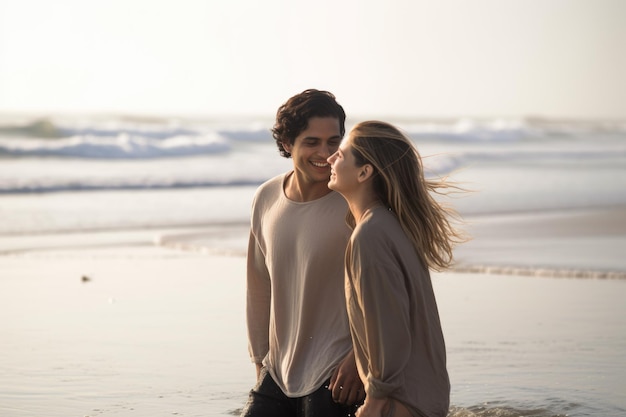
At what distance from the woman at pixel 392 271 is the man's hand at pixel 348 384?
25cm

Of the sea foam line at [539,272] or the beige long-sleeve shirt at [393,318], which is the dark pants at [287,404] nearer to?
the beige long-sleeve shirt at [393,318]

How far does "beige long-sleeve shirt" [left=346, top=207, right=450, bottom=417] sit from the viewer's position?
3510 millimetres

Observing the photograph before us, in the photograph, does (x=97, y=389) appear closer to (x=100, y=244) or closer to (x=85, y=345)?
(x=85, y=345)

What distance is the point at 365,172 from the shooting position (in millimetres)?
3732

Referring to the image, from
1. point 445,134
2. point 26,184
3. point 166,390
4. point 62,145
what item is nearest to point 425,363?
point 166,390

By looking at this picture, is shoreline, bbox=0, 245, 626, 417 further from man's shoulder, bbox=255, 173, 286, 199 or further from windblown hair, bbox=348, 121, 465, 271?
windblown hair, bbox=348, 121, 465, 271

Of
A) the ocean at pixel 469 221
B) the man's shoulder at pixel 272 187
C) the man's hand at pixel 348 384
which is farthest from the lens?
the ocean at pixel 469 221

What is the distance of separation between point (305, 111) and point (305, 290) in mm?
641

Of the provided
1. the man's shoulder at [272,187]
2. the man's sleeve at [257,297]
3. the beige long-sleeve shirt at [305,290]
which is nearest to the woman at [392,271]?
the beige long-sleeve shirt at [305,290]

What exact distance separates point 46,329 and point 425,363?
16.8 feet

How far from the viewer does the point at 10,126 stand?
35.4m

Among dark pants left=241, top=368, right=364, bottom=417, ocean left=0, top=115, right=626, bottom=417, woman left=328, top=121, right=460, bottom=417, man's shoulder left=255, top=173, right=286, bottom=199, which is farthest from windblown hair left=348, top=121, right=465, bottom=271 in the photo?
man's shoulder left=255, top=173, right=286, bottom=199

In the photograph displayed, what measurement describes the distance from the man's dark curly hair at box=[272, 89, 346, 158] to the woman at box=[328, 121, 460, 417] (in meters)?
0.50

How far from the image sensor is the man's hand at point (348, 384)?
395 cm
